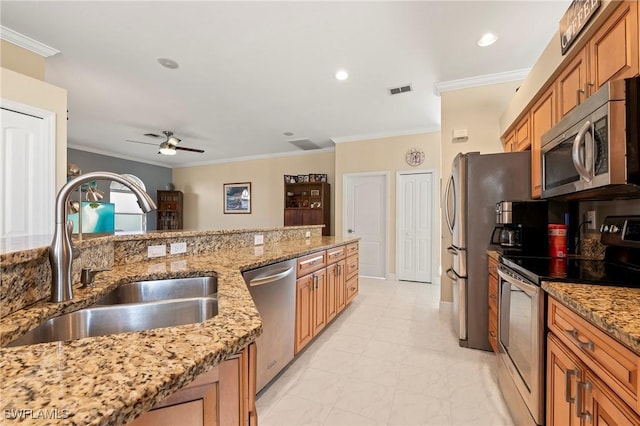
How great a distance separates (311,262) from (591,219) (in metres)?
2.12

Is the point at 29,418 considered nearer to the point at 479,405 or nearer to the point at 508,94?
the point at 479,405

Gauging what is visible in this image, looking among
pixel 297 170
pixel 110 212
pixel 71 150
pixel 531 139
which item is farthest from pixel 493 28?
pixel 71 150

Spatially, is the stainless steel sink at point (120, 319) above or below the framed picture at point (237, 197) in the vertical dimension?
below

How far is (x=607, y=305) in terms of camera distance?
36.9 inches

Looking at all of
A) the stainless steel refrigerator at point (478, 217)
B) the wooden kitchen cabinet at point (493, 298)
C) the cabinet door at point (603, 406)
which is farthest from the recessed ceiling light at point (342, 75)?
the cabinet door at point (603, 406)

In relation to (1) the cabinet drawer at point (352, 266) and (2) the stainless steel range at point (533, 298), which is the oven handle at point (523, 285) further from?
(1) the cabinet drawer at point (352, 266)

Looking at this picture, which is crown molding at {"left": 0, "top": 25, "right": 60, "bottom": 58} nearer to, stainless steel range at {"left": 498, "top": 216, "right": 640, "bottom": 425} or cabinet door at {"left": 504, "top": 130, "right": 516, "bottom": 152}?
stainless steel range at {"left": 498, "top": 216, "right": 640, "bottom": 425}

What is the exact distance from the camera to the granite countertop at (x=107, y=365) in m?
0.39

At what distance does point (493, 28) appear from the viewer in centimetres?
234

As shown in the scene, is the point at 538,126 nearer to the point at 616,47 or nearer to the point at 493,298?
the point at 616,47

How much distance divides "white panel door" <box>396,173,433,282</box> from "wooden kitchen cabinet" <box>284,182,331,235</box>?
168 centimetres

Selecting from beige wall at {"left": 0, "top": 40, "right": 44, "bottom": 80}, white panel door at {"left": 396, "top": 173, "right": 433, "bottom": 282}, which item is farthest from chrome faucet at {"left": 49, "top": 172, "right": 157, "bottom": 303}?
white panel door at {"left": 396, "top": 173, "right": 433, "bottom": 282}

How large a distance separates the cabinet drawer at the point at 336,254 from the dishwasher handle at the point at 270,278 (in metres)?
0.77

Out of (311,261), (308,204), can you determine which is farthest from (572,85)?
(308,204)
